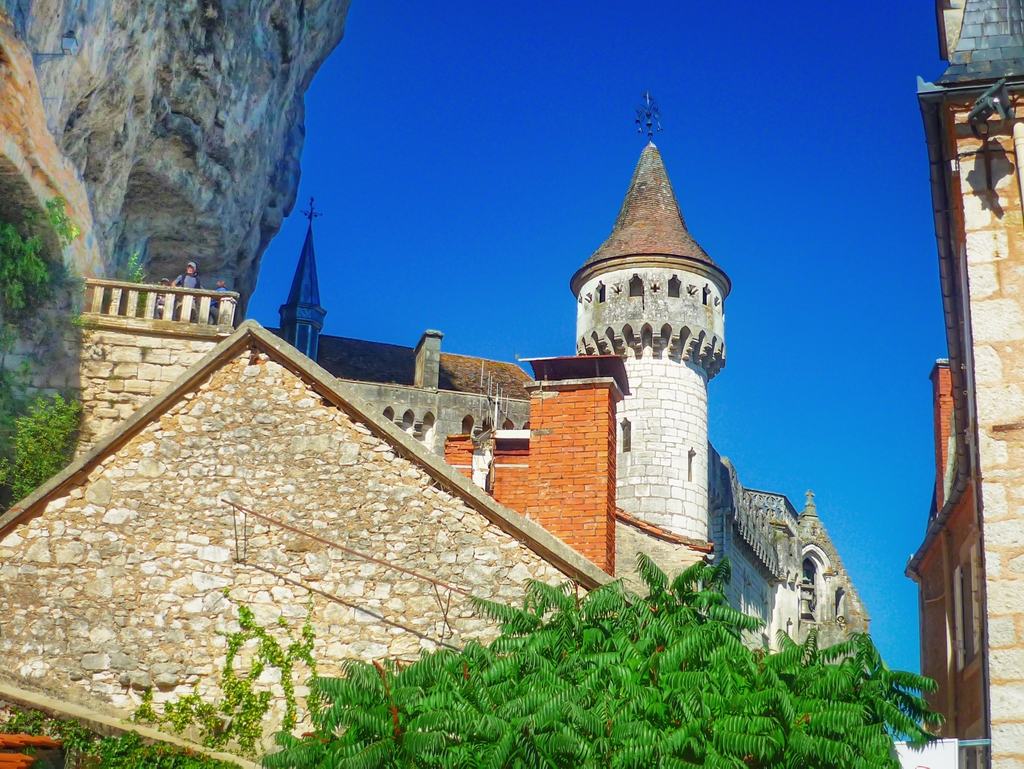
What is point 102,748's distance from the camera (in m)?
7.80

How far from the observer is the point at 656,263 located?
33.1m

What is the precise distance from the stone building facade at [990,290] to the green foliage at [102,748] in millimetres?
4647

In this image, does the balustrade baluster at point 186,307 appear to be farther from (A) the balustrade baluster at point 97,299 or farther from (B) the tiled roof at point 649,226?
(B) the tiled roof at point 649,226

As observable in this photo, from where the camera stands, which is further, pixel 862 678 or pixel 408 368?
pixel 408 368

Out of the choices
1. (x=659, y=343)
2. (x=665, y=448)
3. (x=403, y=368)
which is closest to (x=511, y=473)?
(x=665, y=448)

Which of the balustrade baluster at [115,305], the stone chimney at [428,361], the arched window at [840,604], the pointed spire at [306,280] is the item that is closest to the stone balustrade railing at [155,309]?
the balustrade baluster at [115,305]

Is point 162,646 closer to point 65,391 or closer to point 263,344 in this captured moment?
point 263,344

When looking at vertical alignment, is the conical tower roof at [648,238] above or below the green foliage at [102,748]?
above

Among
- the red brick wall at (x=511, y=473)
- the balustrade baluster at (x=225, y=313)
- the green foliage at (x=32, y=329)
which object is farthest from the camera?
the balustrade baluster at (x=225, y=313)

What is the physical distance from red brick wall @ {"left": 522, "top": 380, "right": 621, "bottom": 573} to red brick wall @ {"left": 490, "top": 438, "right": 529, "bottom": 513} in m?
0.28

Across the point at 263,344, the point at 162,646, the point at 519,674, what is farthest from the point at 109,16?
the point at 519,674

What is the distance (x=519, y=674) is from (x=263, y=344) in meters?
3.49

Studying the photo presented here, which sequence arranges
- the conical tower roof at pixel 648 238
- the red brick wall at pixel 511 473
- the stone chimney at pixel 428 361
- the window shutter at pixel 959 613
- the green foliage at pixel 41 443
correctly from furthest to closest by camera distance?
1. the stone chimney at pixel 428 361
2. the conical tower roof at pixel 648 238
3. the green foliage at pixel 41 443
4. the window shutter at pixel 959 613
5. the red brick wall at pixel 511 473

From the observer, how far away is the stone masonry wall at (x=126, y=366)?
47.5 feet
